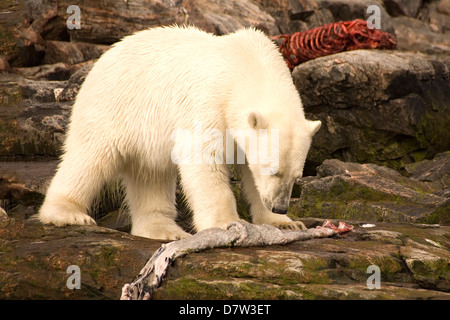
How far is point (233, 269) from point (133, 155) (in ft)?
7.11

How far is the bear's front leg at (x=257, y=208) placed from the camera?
634 cm

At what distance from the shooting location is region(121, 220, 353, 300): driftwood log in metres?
5.02

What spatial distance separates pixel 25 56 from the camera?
10.9 metres

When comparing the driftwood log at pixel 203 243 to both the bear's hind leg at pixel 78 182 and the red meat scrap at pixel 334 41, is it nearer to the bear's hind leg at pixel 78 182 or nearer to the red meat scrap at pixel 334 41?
the bear's hind leg at pixel 78 182

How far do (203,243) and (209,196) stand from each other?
2.07ft

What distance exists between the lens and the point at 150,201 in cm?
695

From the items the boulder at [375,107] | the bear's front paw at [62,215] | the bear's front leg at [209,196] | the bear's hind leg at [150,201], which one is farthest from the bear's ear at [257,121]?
the boulder at [375,107]

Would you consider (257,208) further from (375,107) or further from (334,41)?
(334,41)

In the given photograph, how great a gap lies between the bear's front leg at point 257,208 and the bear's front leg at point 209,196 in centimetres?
51

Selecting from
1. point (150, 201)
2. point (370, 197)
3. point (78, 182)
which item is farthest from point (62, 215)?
point (370, 197)

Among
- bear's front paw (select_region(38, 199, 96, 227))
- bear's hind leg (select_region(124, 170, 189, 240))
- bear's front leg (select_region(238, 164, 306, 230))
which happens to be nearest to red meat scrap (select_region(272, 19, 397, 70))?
bear's hind leg (select_region(124, 170, 189, 240))

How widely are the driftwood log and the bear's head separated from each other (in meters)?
0.26

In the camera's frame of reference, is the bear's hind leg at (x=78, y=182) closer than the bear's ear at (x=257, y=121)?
No

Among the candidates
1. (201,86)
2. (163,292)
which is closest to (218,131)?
(201,86)
